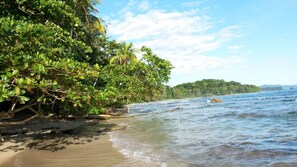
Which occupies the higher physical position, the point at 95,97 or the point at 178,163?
the point at 95,97

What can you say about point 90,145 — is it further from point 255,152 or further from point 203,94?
point 203,94

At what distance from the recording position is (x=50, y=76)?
25.1ft

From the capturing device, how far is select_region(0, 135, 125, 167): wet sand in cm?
705

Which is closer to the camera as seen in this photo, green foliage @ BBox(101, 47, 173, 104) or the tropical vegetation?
the tropical vegetation

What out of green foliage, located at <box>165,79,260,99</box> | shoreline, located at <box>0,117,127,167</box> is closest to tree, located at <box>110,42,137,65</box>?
shoreline, located at <box>0,117,127,167</box>

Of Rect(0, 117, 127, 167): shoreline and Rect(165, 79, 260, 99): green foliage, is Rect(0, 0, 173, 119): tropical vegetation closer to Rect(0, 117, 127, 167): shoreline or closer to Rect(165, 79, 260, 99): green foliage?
Rect(0, 117, 127, 167): shoreline

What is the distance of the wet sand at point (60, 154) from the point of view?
705 cm

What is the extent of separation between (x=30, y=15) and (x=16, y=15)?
486 millimetres

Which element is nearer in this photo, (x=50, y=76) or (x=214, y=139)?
(x=50, y=76)

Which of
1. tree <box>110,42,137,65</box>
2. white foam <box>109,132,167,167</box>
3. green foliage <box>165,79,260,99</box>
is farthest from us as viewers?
green foliage <box>165,79,260,99</box>

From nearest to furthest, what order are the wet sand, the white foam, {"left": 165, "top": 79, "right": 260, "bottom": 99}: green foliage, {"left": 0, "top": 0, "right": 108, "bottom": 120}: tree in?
{"left": 0, "top": 0, "right": 108, "bottom": 120}: tree
the wet sand
the white foam
{"left": 165, "top": 79, "right": 260, "bottom": 99}: green foliage

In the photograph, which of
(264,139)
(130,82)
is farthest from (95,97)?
(130,82)

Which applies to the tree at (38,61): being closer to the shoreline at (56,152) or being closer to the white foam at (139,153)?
the shoreline at (56,152)

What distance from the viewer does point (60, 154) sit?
811 cm
